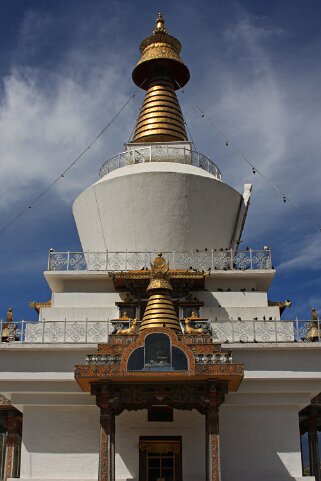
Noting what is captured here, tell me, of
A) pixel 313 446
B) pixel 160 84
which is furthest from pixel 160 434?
pixel 160 84

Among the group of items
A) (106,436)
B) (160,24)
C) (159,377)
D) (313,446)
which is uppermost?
(160,24)

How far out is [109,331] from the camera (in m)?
14.5

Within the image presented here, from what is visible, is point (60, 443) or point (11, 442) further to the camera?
point (11, 442)

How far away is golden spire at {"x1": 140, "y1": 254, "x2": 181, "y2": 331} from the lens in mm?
13586

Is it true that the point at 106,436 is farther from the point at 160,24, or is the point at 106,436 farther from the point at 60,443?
the point at 160,24

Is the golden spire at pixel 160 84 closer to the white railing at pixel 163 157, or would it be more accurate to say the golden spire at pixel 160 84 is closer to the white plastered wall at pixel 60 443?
the white railing at pixel 163 157

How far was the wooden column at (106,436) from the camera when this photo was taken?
12.0m

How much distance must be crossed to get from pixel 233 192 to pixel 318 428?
7.31m

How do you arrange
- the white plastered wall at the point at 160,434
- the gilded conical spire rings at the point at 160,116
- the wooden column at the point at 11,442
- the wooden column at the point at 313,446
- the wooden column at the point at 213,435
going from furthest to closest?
1. the gilded conical spire rings at the point at 160,116
2. the wooden column at the point at 313,446
3. the wooden column at the point at 11,442
4. the white plastered wall at the point at 160,434
5. the wooden column at the point at 213,435

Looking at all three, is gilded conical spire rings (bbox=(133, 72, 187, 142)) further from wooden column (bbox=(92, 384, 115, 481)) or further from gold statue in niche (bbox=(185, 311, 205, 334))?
wooden column (bbox=(92, 384, 115, 481))

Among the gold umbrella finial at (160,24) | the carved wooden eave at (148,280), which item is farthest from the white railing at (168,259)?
the gold umbrella finial at (160,24)

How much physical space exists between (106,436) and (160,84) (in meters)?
12.5

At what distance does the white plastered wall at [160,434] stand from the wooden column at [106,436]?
1.61m

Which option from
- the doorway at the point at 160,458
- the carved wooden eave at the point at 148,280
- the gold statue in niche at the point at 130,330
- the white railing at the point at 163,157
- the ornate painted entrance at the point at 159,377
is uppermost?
the white railing at the point at 163,157
